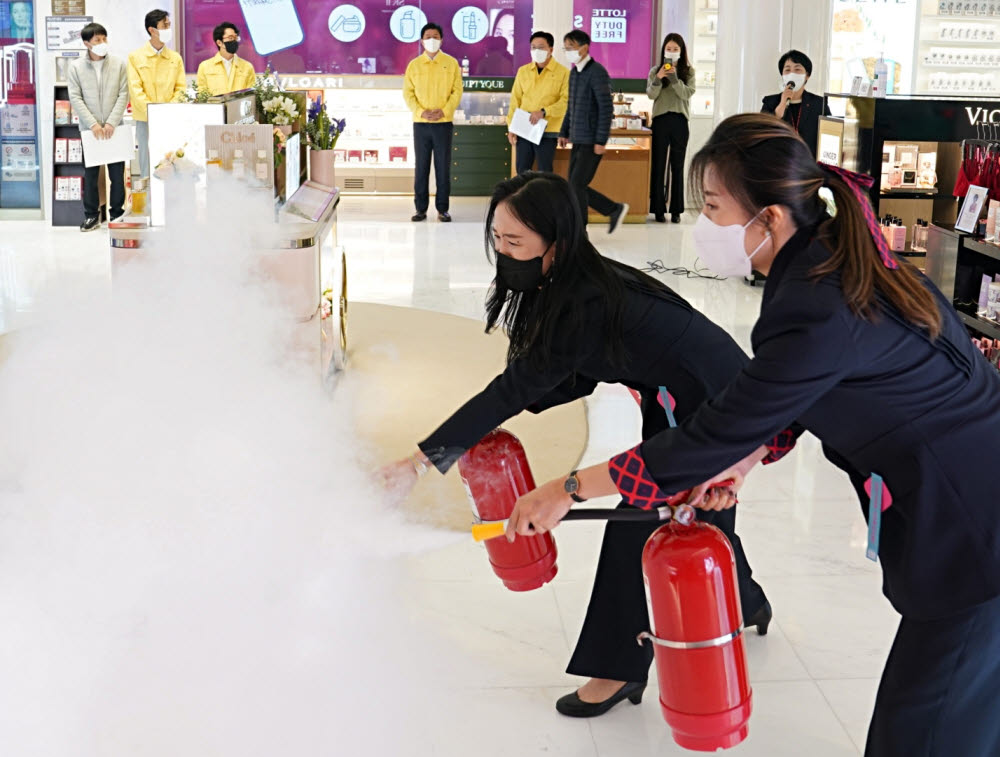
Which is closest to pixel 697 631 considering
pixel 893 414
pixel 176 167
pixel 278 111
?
pixel 893 414

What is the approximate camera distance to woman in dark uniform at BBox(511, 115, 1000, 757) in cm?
176

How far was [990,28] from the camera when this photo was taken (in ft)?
39.7

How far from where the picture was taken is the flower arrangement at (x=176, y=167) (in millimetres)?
5062

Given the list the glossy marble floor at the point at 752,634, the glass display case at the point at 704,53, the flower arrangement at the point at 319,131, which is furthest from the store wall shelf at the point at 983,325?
the glass display case at the point at 704,53

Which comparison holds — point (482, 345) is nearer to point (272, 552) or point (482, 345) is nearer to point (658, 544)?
point (272, 552)

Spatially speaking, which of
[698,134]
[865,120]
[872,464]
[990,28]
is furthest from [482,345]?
[990,28]

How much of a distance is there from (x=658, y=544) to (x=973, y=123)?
552cm

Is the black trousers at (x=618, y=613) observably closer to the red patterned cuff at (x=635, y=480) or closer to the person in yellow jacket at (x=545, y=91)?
the red patterned cuff at (x=635, y=480)

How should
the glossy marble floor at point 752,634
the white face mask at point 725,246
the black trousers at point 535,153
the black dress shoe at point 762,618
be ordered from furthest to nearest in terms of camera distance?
the black trousers at point 535,153
the black dress shoe at point 762,618
the glossy marble floor at point 752,634
the white face mask at point 725,246

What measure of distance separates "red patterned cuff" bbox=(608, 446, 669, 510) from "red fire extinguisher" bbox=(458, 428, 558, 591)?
549 millimetres

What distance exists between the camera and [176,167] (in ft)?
16.7

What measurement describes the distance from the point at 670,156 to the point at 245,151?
266 inches

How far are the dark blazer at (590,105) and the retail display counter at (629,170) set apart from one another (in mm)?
925

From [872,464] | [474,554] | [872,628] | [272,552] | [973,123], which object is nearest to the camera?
[872,464]
